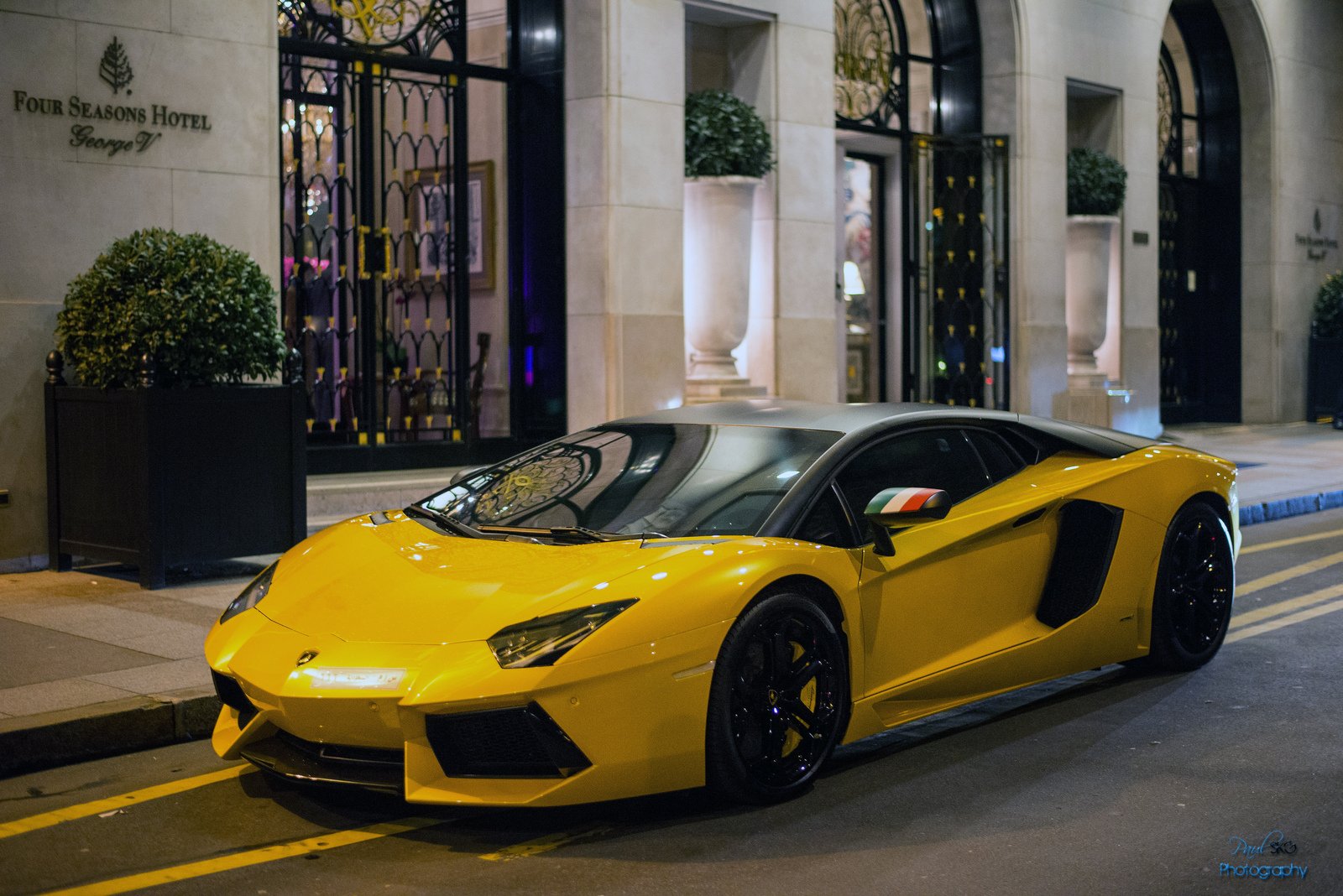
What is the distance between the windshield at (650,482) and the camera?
203 inches

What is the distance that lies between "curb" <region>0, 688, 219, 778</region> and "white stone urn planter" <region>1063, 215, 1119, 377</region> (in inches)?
605

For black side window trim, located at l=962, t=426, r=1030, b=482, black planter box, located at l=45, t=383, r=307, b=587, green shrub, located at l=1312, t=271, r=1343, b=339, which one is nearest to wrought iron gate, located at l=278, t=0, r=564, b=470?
black planter box, located at l=45, t=383, r=307, b=587

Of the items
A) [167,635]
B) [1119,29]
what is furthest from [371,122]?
[1119,29]

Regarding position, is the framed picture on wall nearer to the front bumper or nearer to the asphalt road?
the asphalt road

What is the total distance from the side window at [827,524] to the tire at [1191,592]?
194cm

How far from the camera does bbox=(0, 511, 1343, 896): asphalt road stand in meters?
4.18

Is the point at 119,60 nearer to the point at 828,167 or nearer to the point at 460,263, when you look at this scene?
the point at 460,263

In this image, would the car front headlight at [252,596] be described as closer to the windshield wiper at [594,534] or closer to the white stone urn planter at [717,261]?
the windshield wiper at [594,534]

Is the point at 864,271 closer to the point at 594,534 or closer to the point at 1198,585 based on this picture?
the point at 1198,585

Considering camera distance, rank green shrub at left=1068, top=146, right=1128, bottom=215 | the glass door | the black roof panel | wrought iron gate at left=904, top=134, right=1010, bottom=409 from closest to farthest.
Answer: the black roof panel
wrought iron gate at left=904, top=134, right=1010, bottom=409
the glass door
green shrub at left=1068, top=146, right=1128, bottom=215

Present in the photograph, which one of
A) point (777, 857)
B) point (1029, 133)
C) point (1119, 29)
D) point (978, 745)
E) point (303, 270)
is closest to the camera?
point (777, 857)

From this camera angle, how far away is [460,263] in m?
13.6

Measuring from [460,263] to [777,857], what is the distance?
993 cm

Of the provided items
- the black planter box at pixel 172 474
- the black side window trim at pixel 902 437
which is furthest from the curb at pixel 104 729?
the black planter box at pixel 172 474
